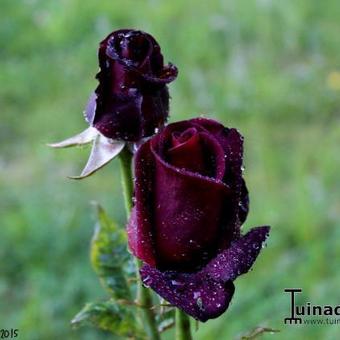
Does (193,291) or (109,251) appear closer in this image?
(193,291)

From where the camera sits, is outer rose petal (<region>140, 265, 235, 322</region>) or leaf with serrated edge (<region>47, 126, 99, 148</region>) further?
leaf with serrated edge (<region>47, 126, 99, 148</region>)

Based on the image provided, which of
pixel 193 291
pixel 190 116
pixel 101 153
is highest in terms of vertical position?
pixel 190 116

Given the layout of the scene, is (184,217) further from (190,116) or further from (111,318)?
(190,116)

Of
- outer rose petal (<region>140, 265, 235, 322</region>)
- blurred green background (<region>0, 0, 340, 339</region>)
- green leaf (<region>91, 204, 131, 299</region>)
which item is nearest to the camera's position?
outer rose petal (<region>140, 265, 235, 322</region>)

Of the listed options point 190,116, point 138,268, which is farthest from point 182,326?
point 190,116

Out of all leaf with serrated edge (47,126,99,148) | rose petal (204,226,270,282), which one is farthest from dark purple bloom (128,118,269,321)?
leaf with serrated edge (47,126,99,148)

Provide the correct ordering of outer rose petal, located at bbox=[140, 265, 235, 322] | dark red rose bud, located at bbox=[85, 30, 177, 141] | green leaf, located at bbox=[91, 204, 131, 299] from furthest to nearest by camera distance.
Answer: green leaf, located at bbox=[91, 204, 131, 299], dark red rose bud, located at bbox=[85, 30, 177, 141], outer rose petal, located at bbox=[140, 265, 235, 322]

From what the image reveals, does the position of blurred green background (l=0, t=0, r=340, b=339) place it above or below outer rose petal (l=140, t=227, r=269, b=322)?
above

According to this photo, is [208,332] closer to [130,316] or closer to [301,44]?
[130,316]

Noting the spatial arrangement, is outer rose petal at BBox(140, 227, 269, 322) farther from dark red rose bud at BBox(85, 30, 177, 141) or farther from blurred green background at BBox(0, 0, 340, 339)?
blurred green background at BBox(0, 0, 340, 339)
